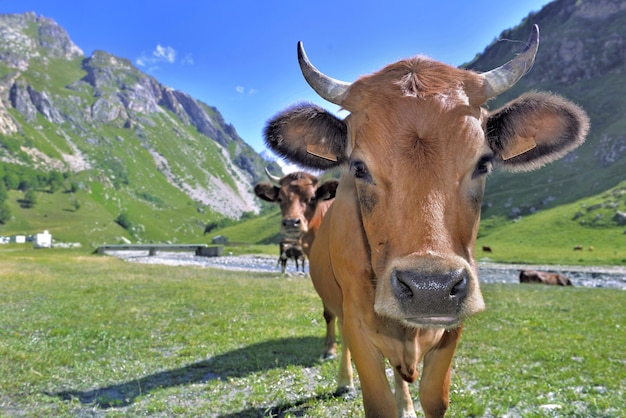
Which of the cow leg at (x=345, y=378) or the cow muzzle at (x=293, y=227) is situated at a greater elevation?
the cow muzzle at (x=293, y=227)

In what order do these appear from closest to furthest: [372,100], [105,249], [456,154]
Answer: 1. [456,154]
2. [372,100]
3. [105,249]

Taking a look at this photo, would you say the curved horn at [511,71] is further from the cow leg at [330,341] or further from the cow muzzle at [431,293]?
the cow leg at [330,341]

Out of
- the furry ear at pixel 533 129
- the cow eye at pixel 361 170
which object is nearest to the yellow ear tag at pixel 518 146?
the furry ear at pixel 533 129

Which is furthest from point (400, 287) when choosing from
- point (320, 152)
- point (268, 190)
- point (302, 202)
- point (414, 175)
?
point (268, 190)

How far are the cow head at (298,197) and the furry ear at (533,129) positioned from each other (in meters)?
6.08

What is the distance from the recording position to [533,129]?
3.87 metres

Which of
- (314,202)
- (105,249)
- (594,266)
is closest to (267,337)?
(314,202)

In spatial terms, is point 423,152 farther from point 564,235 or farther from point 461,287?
point 564,235

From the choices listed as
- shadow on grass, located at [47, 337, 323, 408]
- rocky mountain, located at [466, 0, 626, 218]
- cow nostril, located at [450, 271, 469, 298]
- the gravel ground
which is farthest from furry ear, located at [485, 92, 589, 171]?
rocky mountain, located at [466, 0, 626, 218]

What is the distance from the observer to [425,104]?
10.4 ft

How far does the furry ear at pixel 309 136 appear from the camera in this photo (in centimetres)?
406

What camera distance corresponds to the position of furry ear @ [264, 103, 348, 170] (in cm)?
406

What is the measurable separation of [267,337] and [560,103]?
26.4 ft

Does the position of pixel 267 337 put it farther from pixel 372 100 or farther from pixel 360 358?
pixel 372 100
